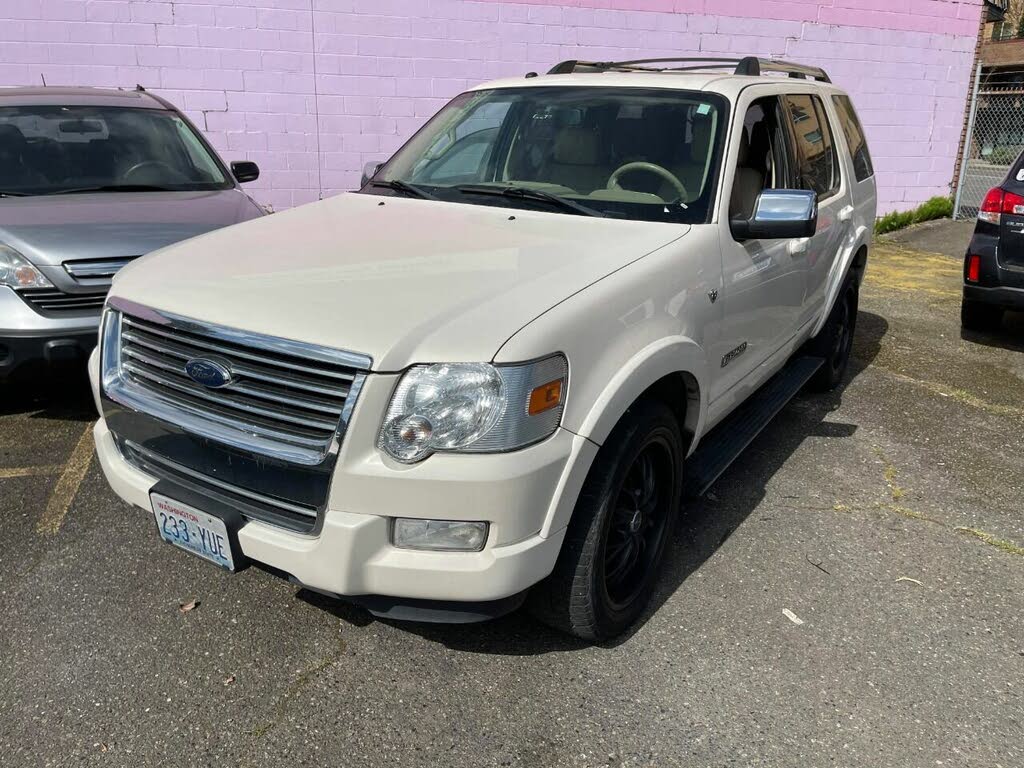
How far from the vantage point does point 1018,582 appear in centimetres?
337

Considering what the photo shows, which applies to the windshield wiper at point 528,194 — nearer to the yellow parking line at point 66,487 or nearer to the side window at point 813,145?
the side window at point 813,145

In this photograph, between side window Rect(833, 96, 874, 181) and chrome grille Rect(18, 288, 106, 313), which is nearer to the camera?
chrome grille Rect(18, 288, 106, 313)

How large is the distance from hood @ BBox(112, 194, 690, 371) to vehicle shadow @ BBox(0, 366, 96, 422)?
6.02 ft

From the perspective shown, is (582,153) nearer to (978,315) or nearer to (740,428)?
(740,428)

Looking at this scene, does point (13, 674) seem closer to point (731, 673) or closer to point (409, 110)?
point (731, 673)

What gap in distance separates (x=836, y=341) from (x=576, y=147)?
8.36 feet

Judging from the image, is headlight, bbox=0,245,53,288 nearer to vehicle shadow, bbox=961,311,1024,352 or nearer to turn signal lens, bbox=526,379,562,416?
turn signal lens, bbox=526,379,562,416

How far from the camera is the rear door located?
14.0 feet

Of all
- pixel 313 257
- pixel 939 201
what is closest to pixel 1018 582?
pixel 313 257

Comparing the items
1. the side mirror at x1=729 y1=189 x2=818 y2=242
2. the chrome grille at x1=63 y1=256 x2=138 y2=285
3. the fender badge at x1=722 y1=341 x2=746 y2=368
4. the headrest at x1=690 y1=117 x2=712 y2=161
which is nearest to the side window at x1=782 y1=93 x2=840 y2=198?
the headrest at x1=690 y1=117 x2=712 y2=161

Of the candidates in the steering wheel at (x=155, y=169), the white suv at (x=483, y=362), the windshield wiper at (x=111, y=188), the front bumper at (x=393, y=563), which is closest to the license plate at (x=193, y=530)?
the white suv at (x=483, y=362)

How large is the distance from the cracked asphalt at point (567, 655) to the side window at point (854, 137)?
2.19 meters

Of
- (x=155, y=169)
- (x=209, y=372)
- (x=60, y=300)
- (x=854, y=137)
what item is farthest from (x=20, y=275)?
(x=854, y=137)

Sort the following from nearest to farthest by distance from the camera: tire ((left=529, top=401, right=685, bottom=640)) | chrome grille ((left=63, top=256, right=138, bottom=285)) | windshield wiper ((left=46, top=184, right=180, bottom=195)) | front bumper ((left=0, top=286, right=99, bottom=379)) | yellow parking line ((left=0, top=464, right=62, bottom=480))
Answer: tire ((left=529, top=401, right=685, bottom=640)) < yellow parking line ((left=0, top=464, right=62, bottom=480)) < front bumper ((left=0, top=286, right=99, bottom=379)) < chrome grille ((left=63, top=256, right=138, bottom=285)) < windshield wiper ((left=46, top=184, right=180, bottom=195))
